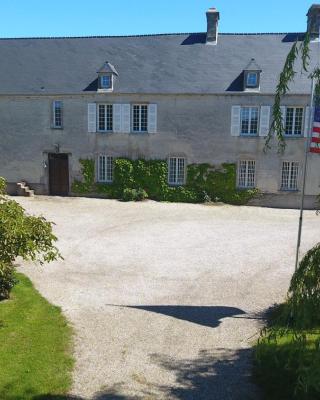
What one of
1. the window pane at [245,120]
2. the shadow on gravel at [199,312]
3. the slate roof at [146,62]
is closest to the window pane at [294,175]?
the window pane at [245,120]

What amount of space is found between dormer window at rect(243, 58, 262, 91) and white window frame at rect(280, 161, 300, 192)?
4664mm

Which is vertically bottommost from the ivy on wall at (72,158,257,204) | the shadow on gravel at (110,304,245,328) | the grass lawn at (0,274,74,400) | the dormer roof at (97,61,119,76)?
the shadow on gravel at (110,304,245,328)

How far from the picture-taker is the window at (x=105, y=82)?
23594 mm

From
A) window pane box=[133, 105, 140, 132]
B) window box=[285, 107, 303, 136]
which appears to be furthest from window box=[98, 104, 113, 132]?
window box=[285, 107, 303, 136]

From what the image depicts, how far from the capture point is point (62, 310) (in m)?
9.58

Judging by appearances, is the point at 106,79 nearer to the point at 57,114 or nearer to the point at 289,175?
the point at 57,114

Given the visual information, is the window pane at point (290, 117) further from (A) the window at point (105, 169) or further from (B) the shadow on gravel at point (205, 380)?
(B) the shadow on gravel at point (205, 380)

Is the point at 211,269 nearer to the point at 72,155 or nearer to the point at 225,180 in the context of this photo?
the point at 225,180

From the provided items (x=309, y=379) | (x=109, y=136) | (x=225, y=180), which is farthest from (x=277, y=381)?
(x=109, y=136)

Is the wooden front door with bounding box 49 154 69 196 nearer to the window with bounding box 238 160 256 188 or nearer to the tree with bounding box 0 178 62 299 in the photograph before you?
the window with bounding box 238 160 256 188

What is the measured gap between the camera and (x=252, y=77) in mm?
22656

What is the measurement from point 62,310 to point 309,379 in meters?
7.01

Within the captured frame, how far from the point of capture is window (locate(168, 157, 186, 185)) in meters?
23.9

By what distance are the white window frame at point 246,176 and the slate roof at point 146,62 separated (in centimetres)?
416
